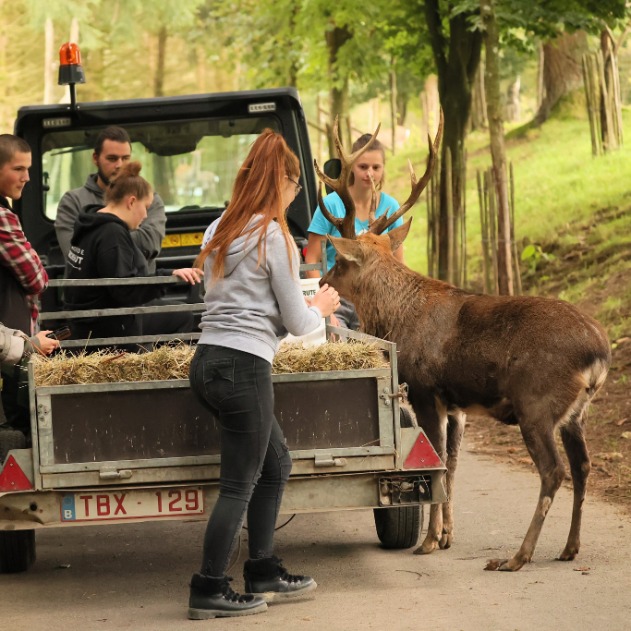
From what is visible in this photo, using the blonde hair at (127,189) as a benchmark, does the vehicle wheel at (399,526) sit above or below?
below

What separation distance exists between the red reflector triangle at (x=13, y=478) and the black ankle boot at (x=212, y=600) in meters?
0.97

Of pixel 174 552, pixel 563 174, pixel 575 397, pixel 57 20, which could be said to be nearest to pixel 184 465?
pixel 174 552

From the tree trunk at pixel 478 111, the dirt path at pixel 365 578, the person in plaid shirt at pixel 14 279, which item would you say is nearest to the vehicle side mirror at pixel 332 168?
the dirt path at pixel 365 578

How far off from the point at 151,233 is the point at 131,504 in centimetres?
270

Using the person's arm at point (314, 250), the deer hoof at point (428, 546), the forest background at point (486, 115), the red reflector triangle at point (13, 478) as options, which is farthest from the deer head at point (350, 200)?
the red reflector triangle at point (13, 478)

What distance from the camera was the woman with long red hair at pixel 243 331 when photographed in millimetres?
5898

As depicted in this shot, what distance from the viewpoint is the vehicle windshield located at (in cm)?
A: 1062

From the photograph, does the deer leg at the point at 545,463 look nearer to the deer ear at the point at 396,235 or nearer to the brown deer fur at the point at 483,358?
the brown deer fur at the point at 483,358

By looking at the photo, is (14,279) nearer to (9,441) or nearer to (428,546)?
(9,441)

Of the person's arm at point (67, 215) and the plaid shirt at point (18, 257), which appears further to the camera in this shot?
the person's arm at point (67, 215)

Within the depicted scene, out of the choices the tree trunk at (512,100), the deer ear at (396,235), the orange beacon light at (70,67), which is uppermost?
the tree trunk at (512,100)

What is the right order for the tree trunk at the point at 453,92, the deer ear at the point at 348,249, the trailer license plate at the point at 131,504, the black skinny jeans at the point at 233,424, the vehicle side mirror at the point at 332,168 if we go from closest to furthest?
1. the black skinny jeans at the point at 233,424
2. the trailer license plate at the point at 131,504
3. the deer ear at the point at 348,249
4. the vehicle side mirror at the point at 332,168
5. the tree trunk at the point at 453,92

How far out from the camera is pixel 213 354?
A: 19.4ft

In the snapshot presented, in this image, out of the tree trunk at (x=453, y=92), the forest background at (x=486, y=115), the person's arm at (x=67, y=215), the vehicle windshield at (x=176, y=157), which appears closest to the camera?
the person's arm at (x=67, y=215)
